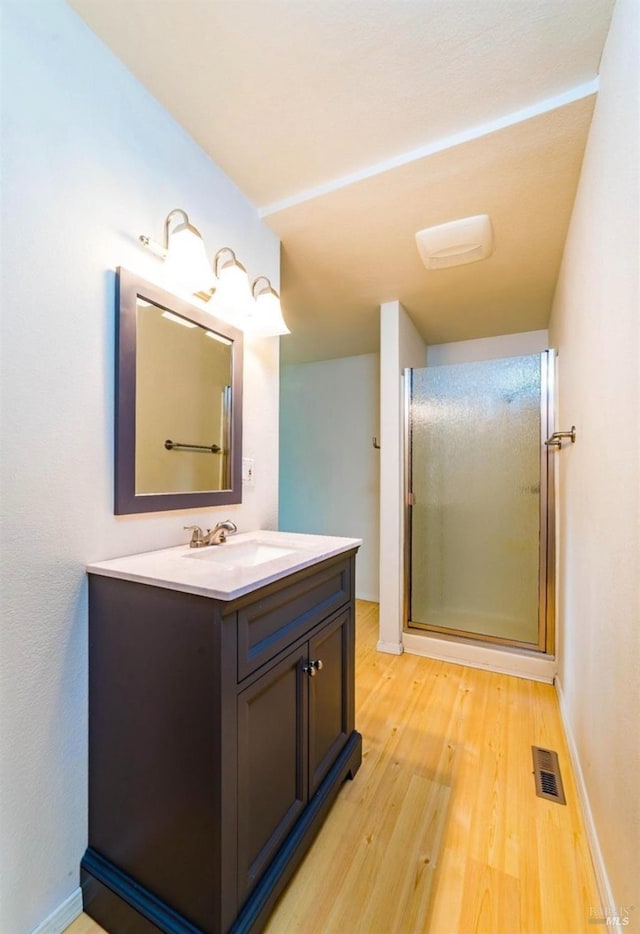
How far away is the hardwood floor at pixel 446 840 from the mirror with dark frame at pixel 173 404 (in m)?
1.14

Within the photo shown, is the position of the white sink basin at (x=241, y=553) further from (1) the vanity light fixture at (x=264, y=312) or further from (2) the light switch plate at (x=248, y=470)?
(1) the vanity light fixture at (x=264, y=312)

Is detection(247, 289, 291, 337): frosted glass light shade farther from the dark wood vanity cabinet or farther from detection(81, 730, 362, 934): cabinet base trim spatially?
detection(81, 730, 362, 934): cabinet base trim

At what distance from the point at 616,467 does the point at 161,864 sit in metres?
1.45

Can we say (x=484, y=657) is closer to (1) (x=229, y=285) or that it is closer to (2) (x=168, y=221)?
(1) (x=229, y=285)

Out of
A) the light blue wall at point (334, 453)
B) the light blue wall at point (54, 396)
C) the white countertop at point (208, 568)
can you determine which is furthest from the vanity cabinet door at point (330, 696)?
the light blue wall at point (334, 453)

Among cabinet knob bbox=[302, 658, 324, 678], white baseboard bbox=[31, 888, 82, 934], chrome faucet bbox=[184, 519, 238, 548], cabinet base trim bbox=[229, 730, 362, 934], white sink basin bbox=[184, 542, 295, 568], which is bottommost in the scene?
white baseboard bbox=[31, 888, 82, 934]

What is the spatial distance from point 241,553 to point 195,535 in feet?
0.59

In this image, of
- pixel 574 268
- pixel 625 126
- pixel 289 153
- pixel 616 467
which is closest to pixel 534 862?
pixel 616 467

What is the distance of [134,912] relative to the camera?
889 mm

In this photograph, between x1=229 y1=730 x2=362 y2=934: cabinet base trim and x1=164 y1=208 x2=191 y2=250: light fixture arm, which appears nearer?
x1=229 y1=730 x2=362 y2=934: cabinet base trim

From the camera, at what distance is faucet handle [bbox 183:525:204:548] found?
4.26 feet

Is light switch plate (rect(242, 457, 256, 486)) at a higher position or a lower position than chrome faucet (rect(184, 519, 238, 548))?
higher

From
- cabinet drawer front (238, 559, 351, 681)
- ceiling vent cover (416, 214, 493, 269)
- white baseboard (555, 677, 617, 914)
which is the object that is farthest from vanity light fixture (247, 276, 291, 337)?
white baseboard (555, 677, 617, 914)

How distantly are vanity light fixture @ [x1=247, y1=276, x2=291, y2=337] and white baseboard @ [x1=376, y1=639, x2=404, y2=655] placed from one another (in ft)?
6.64
